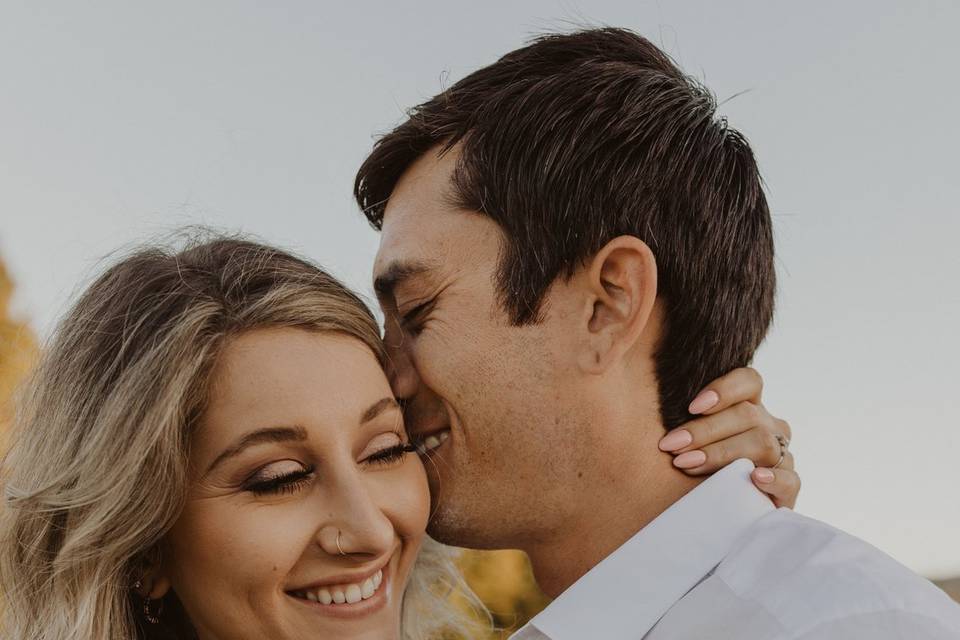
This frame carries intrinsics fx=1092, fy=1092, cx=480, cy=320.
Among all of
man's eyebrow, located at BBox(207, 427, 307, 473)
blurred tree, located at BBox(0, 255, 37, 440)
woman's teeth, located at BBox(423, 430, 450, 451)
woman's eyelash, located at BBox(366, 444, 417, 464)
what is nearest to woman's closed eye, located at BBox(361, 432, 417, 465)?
woman's eyelash, located at BBox(366, 444, 417, 464)

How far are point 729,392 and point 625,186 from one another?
2.15 ft

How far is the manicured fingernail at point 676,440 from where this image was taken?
2932mm

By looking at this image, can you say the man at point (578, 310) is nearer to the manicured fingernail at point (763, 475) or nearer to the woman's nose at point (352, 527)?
the manicured fingernail at point (763, 475)

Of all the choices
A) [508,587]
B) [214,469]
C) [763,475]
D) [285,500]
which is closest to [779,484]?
[763,475]

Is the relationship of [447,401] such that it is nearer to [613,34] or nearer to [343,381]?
[343,381]

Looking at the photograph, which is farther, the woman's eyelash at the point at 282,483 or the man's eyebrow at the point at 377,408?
the man's eyebrow at the point at 377,408

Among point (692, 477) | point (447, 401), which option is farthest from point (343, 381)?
point (692, 477)

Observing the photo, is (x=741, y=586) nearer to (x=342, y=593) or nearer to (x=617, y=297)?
(x=617, y=297)

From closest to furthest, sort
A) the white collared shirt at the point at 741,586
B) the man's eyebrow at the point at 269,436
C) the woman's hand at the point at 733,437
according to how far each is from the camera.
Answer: the white collared shirt at the point at 741,586 → the man's eyebrow at the point at 269,436 → the woman's hand at the point at 733,437

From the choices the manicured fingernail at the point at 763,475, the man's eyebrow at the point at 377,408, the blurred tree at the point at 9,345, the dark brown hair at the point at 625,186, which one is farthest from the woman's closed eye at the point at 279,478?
the blurred tree at the point at 9,345

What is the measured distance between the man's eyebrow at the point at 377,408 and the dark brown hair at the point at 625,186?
42 cm

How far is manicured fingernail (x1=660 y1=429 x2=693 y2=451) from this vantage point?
9.62 ft

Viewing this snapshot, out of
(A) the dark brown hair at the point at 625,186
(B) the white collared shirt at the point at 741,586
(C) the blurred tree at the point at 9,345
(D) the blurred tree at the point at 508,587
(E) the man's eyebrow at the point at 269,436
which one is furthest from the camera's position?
(D) the blurred tree at the point at 508,587

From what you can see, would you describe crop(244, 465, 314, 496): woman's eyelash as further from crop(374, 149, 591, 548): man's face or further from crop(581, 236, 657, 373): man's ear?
crop(581, 236, 657, 373): man's ear
